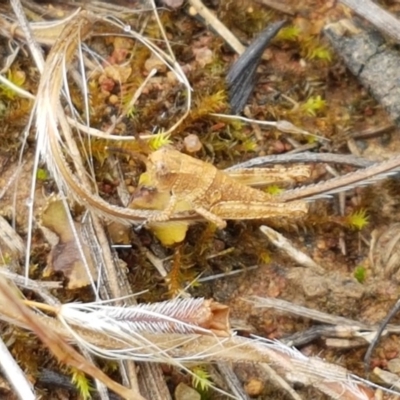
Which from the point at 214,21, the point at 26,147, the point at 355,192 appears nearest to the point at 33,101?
the point at 26,147

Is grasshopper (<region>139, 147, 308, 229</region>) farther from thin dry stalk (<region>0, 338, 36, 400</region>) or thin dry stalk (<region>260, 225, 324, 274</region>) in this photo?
thin dry stalk (<region>0, 338, 36, 400</region>)

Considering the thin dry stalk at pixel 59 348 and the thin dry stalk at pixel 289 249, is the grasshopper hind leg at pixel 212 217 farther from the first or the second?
the thin dry stalk at pixel 59 348

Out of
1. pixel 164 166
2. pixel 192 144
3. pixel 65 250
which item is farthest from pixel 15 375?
pixel 192 144

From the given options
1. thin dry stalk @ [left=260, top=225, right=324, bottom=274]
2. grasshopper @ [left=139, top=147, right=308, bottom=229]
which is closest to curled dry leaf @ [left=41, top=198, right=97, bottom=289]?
grasshopper @ [left=139, top=147, right=308, bottom=229]

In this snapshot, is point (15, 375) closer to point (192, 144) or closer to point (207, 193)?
point (207, 193)

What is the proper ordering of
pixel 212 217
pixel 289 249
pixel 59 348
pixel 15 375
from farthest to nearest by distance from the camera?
pixel 289 249 < pixel 212 217 < pixel 15 375 < pixel 59 348

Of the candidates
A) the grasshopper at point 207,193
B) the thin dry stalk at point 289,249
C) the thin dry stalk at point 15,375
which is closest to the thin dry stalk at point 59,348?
the thin dry stalk at point 15,375

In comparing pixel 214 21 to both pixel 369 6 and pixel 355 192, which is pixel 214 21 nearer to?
pixel 369 6
